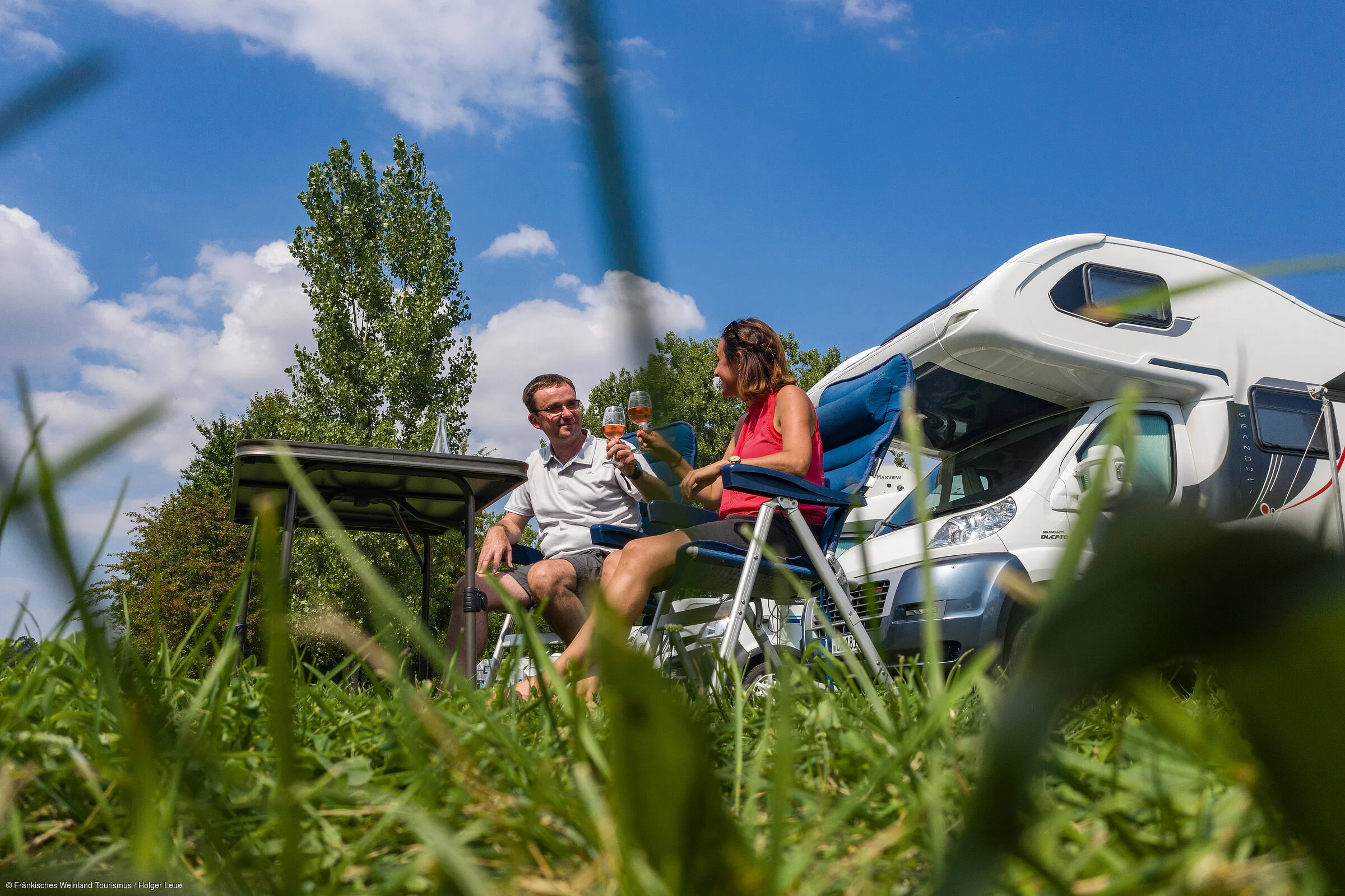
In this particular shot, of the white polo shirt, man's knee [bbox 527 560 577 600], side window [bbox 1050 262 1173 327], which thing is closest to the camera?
man's knee [bbox 527 560 577 600]

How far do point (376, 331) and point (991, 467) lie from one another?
17.2 m

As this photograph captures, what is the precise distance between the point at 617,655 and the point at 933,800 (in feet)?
1.05

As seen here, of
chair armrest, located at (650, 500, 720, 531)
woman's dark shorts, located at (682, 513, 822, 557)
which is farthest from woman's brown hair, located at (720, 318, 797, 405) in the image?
chair armrest, located at (650, 500, 720, 531)

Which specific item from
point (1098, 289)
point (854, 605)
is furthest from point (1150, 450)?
point (854, 605)

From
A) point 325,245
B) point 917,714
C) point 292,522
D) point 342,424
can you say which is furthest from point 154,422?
point 325,245

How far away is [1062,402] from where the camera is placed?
612cm

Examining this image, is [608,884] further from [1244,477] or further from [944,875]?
[1244,477]

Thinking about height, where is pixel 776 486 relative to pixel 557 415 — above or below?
below

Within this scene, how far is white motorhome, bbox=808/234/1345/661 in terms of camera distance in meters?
5.29

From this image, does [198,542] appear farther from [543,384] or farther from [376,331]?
[543,384]

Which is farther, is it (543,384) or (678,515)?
(543,384)

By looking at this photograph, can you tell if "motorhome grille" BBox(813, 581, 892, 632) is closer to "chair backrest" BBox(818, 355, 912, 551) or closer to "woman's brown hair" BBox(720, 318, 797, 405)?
"chair backrest" BBox(818, 355, 912, 551)

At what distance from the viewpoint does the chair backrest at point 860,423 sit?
3.91 meters

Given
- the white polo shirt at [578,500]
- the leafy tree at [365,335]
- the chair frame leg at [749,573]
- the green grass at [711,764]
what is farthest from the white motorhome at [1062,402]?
the leafy tree at [365,335]
